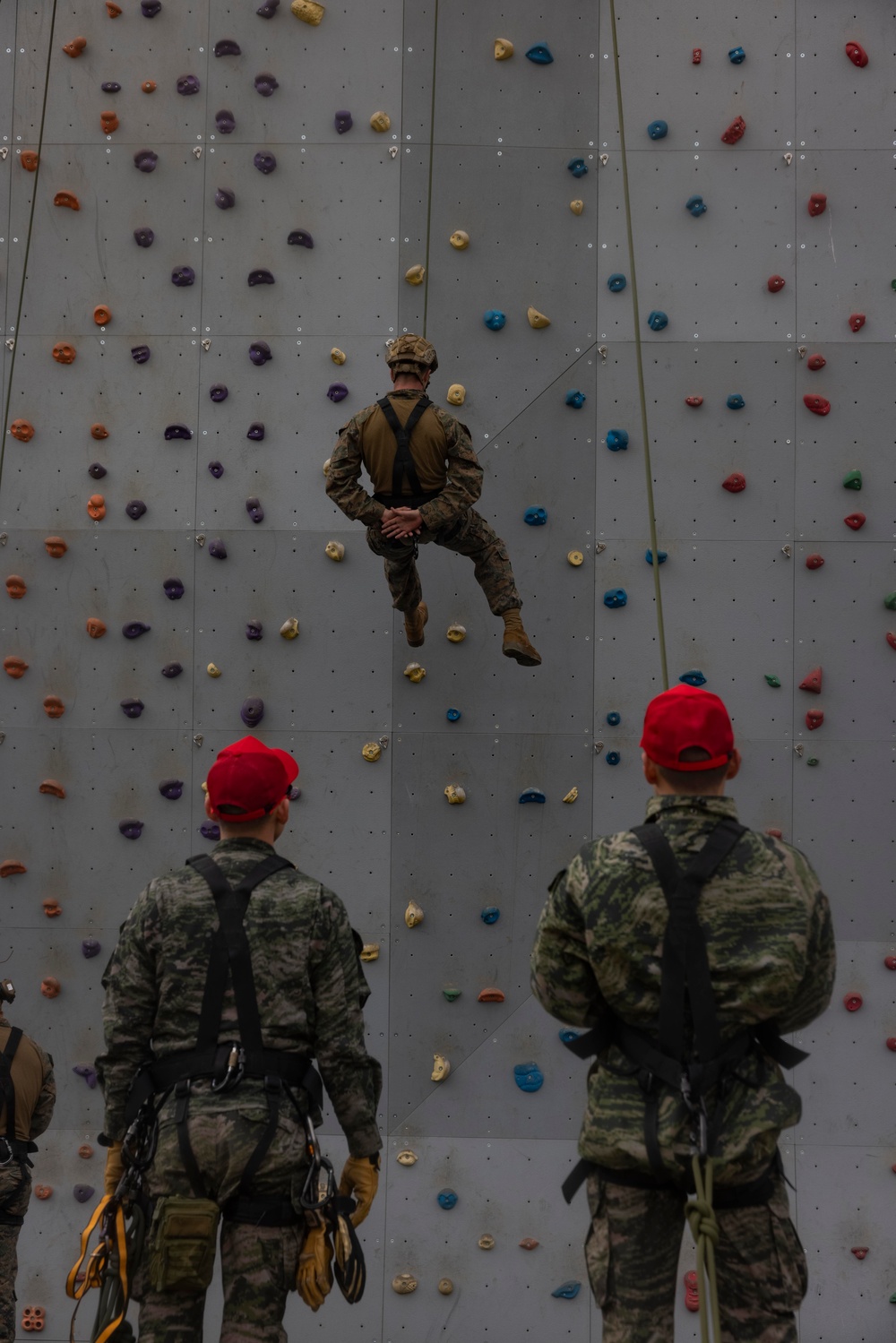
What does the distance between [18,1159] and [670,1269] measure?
200 cm

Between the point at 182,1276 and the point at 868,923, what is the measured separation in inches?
124

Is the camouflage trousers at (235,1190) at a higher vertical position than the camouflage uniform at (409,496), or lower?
lower

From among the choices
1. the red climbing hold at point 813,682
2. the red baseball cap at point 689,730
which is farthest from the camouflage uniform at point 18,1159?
the red climbing hold at point 813,682

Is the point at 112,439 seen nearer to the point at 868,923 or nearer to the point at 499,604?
the point at 499,604

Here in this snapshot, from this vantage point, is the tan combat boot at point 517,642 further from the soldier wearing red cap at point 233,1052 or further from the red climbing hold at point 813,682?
the soldier wearing red cap at point 233,1052

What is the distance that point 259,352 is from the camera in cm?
511

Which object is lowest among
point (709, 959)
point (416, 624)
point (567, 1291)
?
point (567, 1291)

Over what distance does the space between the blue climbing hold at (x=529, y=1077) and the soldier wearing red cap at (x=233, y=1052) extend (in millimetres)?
2178

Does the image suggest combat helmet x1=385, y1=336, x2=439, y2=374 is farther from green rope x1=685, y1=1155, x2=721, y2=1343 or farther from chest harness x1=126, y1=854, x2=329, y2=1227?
green rope x1=685, y1=1155, x2=721, y2=1343

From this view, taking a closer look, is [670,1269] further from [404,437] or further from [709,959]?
[404,437]

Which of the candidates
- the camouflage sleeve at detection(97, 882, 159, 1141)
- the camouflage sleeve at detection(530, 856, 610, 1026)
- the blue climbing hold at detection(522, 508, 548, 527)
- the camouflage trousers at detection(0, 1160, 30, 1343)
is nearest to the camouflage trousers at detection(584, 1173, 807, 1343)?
the camouflage sleeve at detection(530, 856, 610, 1026)

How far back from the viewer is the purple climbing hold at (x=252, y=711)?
504 centimetres

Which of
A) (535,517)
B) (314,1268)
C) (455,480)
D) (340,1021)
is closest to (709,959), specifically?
(340,1021)

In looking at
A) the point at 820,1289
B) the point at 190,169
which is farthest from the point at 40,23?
the point at 820,1289
